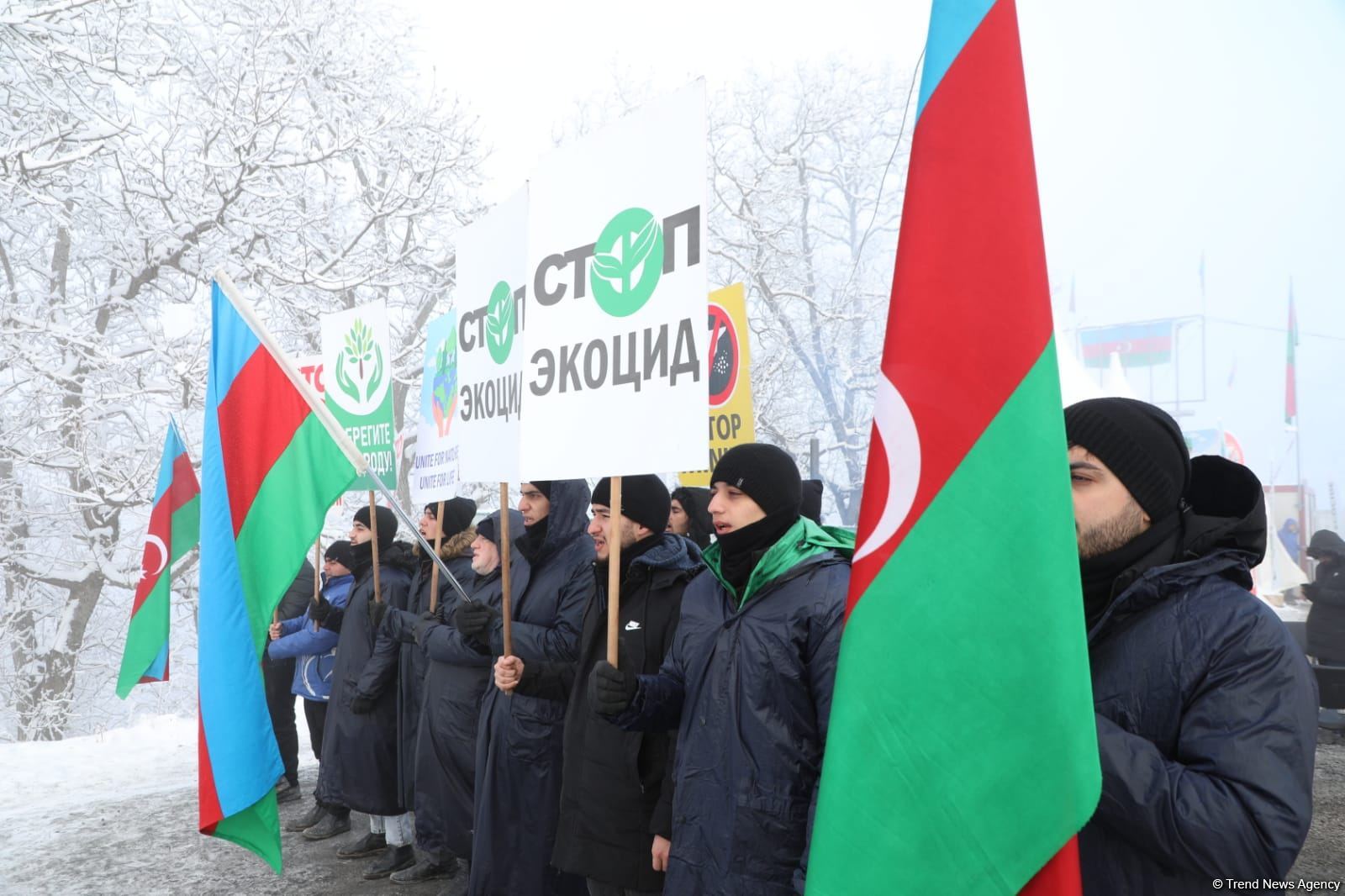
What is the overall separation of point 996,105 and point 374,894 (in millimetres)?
4931

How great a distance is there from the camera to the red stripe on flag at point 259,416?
4047mm

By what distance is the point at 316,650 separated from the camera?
632 cm

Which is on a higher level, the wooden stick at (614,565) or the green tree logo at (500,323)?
the green tree logo at (500,323)

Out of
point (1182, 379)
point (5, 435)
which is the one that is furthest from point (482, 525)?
point (1182, 379)

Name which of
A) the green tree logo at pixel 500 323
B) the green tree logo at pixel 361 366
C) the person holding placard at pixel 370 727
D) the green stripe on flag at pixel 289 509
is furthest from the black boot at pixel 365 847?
the green tree logo at pixel 500 323

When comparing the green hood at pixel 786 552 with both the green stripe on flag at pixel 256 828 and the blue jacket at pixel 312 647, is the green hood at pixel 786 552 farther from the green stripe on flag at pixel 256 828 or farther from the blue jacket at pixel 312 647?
the blue jacket at pixel 312 647

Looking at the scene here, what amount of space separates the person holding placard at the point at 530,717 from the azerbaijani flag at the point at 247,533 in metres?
0.77

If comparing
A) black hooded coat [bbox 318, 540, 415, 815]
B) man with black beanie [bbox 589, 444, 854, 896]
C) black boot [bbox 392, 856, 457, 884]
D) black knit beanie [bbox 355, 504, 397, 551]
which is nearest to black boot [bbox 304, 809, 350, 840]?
black hooded coat [bbox 318, 540, 415, 815]

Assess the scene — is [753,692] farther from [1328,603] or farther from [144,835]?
[1328,603]

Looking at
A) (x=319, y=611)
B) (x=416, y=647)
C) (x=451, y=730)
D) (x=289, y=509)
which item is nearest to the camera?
(x=289, y=509)

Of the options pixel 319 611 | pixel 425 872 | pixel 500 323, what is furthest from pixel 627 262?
pixel 319 611

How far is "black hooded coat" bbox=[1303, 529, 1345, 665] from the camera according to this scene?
345 inches

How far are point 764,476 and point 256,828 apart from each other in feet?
7.50

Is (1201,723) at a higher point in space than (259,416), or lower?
lower
